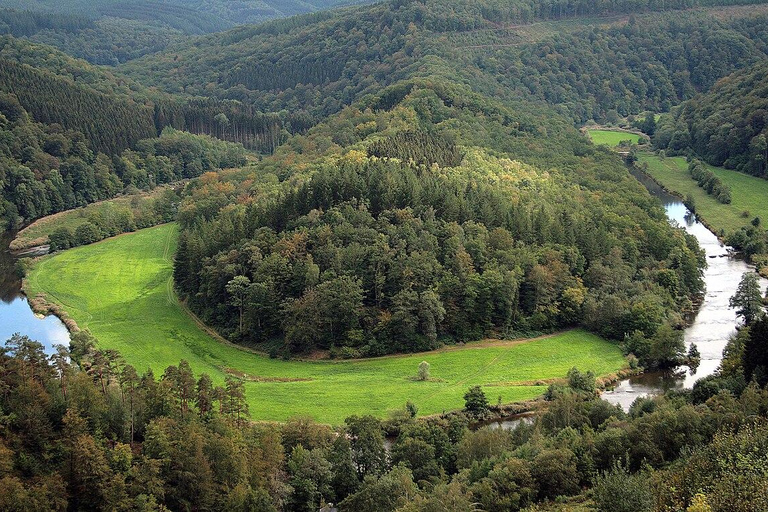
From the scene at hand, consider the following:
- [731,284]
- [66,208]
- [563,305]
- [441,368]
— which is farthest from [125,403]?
[66,208]

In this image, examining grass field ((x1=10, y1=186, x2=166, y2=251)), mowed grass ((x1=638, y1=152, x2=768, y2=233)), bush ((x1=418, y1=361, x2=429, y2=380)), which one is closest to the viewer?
bush ((x1=418, y1=361, x2=429, y2=380))

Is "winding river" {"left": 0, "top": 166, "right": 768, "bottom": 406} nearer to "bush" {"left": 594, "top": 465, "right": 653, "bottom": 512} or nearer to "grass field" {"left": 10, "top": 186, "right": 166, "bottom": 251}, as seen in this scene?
"grass field" {"left": 10, "top": 186, "right": 166, "bottom": 251}

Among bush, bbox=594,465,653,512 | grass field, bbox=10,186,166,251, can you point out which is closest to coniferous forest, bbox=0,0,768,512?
bush, bbox=594,465,653,512

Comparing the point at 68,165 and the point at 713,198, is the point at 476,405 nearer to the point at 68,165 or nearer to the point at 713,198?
the point at 713,198

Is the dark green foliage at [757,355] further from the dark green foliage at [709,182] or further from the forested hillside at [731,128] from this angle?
the forested hillside at [731,128]

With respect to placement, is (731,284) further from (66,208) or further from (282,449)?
(66,208)

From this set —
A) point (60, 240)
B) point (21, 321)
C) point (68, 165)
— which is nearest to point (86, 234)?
point (60, 240)
